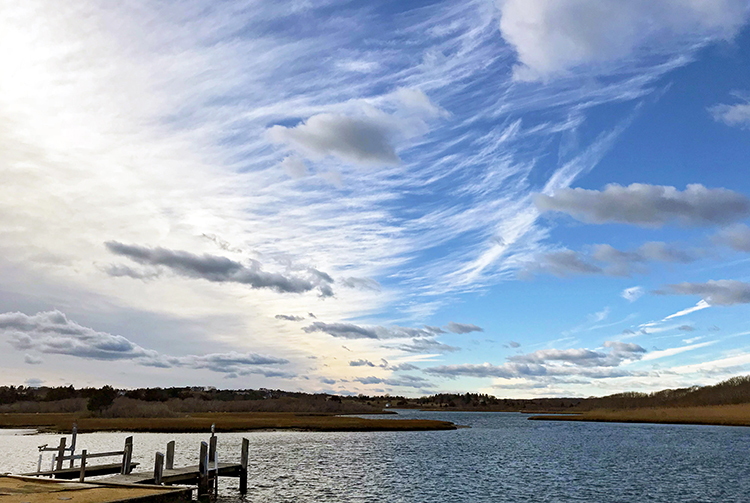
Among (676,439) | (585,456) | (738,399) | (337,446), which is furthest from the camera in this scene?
(738,399)

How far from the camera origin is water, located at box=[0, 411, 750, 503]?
131ft

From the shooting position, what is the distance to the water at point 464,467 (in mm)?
40031

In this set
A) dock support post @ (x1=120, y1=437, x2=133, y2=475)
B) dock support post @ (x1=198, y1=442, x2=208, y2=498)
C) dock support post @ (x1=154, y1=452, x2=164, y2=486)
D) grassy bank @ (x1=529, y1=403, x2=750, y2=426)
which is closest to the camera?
dock support post @ (x1=154, y1=452, x2=164, y2=486)

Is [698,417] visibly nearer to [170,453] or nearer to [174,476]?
[170,453]

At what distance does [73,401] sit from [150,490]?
537 feet

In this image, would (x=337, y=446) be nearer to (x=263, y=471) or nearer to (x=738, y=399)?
(x=263, y=471)

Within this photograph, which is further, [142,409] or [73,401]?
[73,401]

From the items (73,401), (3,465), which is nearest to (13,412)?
(73,401)

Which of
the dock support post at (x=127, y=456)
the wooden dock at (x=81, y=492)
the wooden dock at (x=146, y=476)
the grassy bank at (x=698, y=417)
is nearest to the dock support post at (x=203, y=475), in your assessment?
the wooden dock at (x=146, y=476)

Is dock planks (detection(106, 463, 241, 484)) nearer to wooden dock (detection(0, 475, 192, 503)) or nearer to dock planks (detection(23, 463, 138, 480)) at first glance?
wooden dock (detection(0, 475, 192, 503))

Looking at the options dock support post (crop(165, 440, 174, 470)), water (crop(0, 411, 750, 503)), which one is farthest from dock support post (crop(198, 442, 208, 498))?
dock support post (crop(165, 440, 174, 470))

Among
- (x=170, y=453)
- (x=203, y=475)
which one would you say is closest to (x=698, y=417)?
(x=203, y=475)

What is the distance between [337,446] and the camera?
242ft

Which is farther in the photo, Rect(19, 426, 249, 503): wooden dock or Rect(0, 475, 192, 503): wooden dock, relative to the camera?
Rect(19, 426, 249, 503): wooden dock
